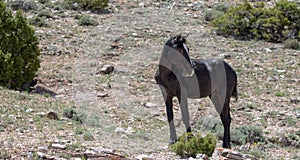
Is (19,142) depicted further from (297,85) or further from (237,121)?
(297,85)

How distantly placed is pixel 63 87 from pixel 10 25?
1935 millimetres

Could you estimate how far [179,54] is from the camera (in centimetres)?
856

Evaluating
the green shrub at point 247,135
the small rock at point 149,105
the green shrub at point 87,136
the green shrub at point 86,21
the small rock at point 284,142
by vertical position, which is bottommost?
the small rock at point 149,105

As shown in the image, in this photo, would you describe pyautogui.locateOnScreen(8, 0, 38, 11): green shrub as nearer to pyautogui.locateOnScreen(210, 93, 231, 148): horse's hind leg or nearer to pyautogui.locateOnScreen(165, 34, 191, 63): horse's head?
pyautogui.locateOnScreen(210, 93, 231, 148): horse's hind leg

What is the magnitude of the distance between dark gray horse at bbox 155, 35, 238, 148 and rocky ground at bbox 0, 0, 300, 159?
596 mm

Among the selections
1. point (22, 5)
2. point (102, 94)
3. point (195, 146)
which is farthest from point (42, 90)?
point (22, 5)

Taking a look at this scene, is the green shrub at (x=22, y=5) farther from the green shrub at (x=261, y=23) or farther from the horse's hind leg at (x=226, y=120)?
the horse's hind leg at (x=226, y=120)

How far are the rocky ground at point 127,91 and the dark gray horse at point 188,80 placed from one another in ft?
1.95

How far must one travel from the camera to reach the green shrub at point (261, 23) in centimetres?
2012

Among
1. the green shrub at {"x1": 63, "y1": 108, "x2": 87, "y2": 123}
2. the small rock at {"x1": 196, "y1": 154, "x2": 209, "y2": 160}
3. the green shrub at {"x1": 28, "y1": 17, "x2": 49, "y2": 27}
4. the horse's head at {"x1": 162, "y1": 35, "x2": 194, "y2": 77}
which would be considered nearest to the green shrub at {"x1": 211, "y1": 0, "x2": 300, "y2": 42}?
the green shrub at {"x1": 28, "y1": 17, "x2": 49, "y2": 27}

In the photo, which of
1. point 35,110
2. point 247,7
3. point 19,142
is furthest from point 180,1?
point 19,142

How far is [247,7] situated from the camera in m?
21.0

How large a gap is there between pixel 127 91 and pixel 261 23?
8710mm

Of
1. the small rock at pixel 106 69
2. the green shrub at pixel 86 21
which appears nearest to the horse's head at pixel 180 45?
the small rock at pixel 106 69
